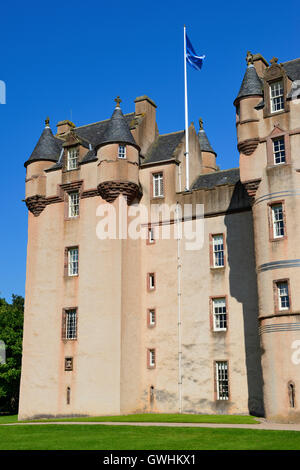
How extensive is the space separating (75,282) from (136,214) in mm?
6046

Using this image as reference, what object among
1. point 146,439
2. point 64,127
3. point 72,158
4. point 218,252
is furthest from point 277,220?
point 64,127

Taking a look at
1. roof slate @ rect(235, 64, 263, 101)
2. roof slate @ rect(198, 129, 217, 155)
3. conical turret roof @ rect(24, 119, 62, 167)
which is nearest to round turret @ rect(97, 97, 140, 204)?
conical turret roof @ rect(24, 119, 62, 167)

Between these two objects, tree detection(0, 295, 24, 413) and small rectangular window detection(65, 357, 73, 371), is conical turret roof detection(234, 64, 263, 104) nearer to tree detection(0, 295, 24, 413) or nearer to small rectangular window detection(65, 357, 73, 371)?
small rectangular window detection(65, 357, 73, 371)

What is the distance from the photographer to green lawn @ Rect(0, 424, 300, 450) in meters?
19.1

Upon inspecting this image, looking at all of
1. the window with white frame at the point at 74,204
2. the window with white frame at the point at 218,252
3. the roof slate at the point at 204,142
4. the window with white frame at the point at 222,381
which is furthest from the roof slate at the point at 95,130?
the window with white frame at the point at 222,381

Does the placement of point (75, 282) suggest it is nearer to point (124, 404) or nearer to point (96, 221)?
point (96, 221)

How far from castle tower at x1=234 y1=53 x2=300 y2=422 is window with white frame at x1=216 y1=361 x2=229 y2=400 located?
4665 millimetres

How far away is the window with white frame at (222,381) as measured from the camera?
3381 centimetres

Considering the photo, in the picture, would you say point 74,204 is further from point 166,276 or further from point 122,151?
point 166,276

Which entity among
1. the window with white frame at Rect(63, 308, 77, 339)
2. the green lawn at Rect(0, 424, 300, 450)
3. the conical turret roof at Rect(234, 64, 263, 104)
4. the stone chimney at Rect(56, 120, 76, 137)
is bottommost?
the green lawn at Rect(0, 424, 300, 450)

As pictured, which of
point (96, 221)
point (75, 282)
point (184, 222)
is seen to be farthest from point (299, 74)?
point (75, 282)

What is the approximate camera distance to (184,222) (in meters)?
37.7

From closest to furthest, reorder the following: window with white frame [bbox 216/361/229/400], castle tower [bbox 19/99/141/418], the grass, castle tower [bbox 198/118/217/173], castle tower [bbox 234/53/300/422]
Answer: castle tower [bbox 234/53/300/422], the grass, window with white frame [bbox 216/361/229/400], castle tower [bbox 19/99/141/418], castle tower [bbox 198/118/217/173]
